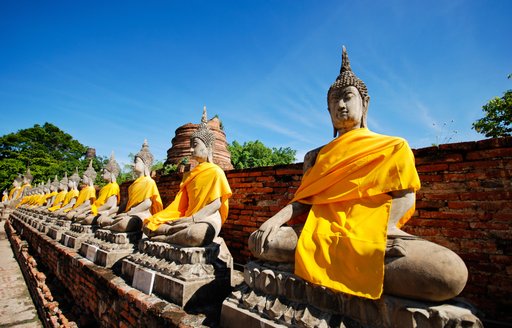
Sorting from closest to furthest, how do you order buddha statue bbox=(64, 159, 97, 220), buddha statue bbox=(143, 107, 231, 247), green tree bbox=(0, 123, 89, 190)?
buddha statue bbox=(143, 107, 231, 247), buddha statue bbox=(64, 159, 97, 220), green tree bbox=(0, 123, 89, 190)

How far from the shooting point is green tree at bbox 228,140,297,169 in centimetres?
2117

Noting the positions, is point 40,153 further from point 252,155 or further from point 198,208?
point 198,208

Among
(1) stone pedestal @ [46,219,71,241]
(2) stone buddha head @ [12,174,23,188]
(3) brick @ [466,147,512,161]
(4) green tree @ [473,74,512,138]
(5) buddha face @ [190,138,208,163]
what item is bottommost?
(1) stone pedestal @ [46,219,71,241]

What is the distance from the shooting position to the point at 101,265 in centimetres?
396

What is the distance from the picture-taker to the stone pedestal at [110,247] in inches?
154

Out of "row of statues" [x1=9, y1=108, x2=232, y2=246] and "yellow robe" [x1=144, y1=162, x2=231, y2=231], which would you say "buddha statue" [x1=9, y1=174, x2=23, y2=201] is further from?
"yellow robe" [x1=144, y1=162, x2=231, y2=231]

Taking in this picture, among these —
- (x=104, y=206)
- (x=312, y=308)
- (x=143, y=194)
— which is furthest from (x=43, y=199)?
(x=312, y=308)

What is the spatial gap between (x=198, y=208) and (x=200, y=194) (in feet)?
0.62

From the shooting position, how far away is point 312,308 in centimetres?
179

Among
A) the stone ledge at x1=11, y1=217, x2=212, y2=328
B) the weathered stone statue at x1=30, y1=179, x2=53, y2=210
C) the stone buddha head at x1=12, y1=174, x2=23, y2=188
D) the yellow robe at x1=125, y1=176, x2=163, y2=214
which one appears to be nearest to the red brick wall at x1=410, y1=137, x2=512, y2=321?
the stone ledge at x1=11, y1=217, x2=212, y2=328

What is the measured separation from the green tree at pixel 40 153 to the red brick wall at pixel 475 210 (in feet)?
120

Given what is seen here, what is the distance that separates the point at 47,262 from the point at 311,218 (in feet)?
25.5

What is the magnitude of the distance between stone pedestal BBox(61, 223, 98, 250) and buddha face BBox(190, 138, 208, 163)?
10.2 feet

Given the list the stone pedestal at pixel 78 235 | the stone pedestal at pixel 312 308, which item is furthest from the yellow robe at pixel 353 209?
the stone pedestal at pixel 78 235
